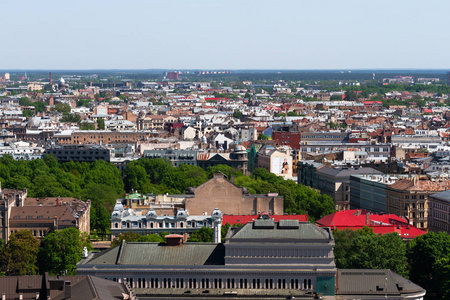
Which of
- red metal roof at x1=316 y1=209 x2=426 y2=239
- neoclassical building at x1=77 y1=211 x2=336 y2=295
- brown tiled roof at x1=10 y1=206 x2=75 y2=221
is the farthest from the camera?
brown tiled roof at x1=10 y1=206 x2=75 y2=221

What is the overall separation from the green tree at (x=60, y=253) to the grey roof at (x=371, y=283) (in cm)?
1902

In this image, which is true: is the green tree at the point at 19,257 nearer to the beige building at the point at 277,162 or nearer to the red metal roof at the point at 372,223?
the red metal roof at the point at 372,223

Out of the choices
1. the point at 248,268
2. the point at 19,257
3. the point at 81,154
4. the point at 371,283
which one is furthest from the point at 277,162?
the point at 248,268

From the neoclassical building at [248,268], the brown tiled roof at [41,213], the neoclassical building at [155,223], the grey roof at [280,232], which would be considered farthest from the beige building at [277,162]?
the neoclassical building at [248,268]

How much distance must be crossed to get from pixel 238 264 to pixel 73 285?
354 inches

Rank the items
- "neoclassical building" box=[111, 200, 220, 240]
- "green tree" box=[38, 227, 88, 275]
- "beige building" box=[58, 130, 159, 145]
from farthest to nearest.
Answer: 1. "beige building" box=[58, 130, 159, 145]
2. "neoclassical building" box=[111, 200, 220, 240]
3. "green tree" box=[38, 227, 88, 275]

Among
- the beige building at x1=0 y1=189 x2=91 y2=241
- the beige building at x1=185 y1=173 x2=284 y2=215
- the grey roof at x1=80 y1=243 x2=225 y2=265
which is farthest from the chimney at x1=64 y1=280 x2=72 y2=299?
the beige building at x1=185 y1=173 x2=284 y2=215

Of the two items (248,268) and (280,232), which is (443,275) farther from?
(248,268)

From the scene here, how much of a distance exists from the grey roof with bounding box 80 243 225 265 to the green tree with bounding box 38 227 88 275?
479 inches

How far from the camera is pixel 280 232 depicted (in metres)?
59.1

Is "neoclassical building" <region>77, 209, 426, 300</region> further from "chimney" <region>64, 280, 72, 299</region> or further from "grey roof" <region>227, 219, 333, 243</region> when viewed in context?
"chimney" <region>64, 280, 72, 299</region>

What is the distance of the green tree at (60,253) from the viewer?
72.5 m

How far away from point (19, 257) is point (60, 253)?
269 cm

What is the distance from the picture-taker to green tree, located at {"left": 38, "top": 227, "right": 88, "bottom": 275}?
72500mm
